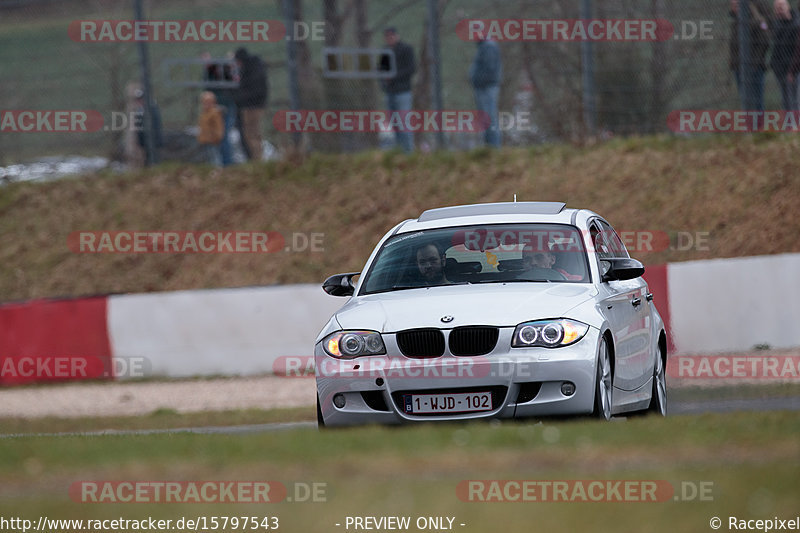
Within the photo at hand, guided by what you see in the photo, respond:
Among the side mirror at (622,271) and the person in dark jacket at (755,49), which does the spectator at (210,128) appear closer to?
the person in dark jacket at (755,49)

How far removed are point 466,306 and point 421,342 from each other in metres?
0.37

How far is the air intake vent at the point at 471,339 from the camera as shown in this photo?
24.9 ft

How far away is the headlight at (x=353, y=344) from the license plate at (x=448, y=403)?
36 centimetres

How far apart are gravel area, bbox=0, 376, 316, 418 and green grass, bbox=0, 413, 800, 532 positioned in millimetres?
5881

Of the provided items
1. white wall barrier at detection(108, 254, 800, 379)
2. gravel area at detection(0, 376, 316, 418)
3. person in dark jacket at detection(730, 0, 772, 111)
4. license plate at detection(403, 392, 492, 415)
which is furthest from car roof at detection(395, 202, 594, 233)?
person in dark jacket at detection(730, 0, 772, 111)

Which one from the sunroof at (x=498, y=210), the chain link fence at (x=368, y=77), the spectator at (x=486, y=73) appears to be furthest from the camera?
the spectator at (x=486, y=73)

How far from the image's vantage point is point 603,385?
7.77 meters

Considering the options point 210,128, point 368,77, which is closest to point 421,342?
point 368,77

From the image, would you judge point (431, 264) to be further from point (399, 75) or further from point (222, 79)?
point (222, 79)

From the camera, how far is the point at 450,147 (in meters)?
21.3

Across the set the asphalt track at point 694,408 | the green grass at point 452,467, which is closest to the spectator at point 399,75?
the asphalt track at point 694,408

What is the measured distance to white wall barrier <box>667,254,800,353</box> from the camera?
46.7 feet

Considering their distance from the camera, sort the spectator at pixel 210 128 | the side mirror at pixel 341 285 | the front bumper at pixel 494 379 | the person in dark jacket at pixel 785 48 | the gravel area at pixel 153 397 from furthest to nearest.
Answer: the spectator at pixel 210 128
the person in dark jacket at pixel 785 48
the gravel area at pixel 153 397
the side mirror at pixel 341 285
the front bumper at pixel 494 379

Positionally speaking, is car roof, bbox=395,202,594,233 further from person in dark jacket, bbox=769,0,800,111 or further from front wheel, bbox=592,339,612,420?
person in dark jacket, bbox=769,0,800,111
